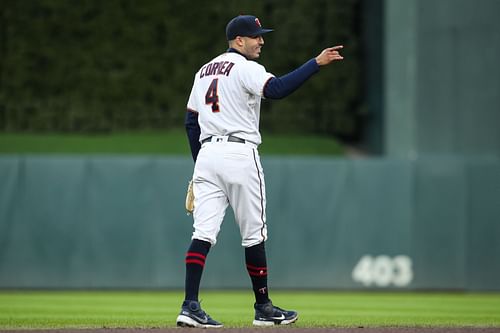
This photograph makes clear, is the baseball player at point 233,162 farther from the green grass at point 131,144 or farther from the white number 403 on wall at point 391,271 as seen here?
the green grass at point 131,144

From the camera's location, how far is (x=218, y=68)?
5.93m

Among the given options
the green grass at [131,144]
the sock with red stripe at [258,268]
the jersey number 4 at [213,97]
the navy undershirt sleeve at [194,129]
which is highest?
the jersey number 4 at [213,97]

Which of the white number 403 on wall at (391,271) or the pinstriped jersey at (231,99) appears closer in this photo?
the pinstriped jersey at (231,99)

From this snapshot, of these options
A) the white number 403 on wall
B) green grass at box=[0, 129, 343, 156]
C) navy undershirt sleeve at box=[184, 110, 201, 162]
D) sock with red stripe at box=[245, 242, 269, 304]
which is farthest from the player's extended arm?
green grass at box=[0, 129, 343, 156]

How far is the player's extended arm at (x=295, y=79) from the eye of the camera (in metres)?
5.66

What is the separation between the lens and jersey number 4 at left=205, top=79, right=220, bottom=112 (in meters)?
5.89

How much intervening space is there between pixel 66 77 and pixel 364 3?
4.45 meters

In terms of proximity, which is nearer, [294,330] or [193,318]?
[294,330]

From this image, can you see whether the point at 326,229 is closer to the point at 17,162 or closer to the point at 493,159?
the point at 493,159

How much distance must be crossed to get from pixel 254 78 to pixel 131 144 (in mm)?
9025

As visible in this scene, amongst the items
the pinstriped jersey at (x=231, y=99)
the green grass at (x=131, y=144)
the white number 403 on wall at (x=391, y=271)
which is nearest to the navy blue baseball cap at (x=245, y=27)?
the pinstriped jersey at (x=231, y=99)

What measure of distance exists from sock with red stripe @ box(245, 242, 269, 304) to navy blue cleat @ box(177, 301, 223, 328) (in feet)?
1.23

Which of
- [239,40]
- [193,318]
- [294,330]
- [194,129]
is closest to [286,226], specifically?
[194,129]

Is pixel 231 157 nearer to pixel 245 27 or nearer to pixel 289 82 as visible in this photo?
pixel 289 82
